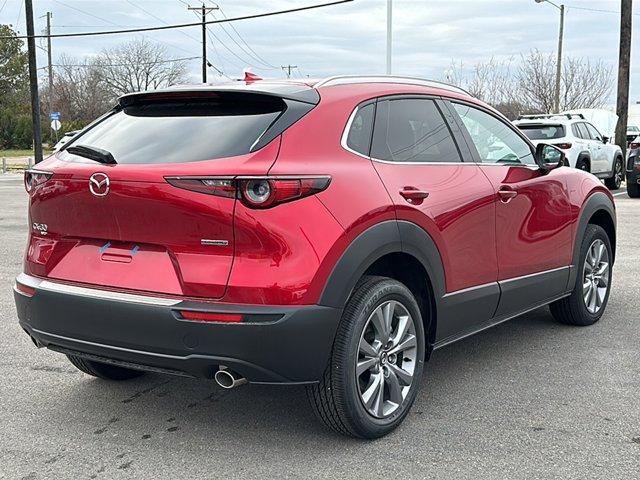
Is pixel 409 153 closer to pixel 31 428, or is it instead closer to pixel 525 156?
pixel 525 156

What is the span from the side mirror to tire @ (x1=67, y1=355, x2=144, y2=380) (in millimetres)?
2924

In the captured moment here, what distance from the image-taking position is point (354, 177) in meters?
3.53

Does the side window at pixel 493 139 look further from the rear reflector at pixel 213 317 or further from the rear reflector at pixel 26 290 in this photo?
the rear reflector at pixel 26 290

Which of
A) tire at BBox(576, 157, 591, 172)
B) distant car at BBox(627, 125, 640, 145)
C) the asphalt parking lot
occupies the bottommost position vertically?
the asphalt parking lot

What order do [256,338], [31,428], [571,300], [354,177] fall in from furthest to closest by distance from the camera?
[571,300]
[31,428]
[354,177]
[256,338]

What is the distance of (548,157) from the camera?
5316 mm

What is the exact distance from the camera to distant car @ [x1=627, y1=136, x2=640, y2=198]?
16.2m

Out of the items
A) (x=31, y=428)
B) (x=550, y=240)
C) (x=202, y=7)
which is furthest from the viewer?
(x=202, y=7)

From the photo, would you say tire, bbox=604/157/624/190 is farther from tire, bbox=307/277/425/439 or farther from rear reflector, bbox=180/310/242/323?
rear reflector, bbox=180/310/242/323

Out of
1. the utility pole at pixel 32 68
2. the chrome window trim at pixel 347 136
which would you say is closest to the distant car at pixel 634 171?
the chrome window trim at pixel 347 136

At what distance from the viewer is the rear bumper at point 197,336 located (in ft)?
10.5

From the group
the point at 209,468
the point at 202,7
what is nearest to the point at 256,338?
the point at 209,468

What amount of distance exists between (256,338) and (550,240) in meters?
2.60

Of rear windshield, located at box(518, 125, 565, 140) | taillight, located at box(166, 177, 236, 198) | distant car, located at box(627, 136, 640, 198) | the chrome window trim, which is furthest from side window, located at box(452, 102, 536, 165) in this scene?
distant car, located at box(627, 136, 640, 198)
